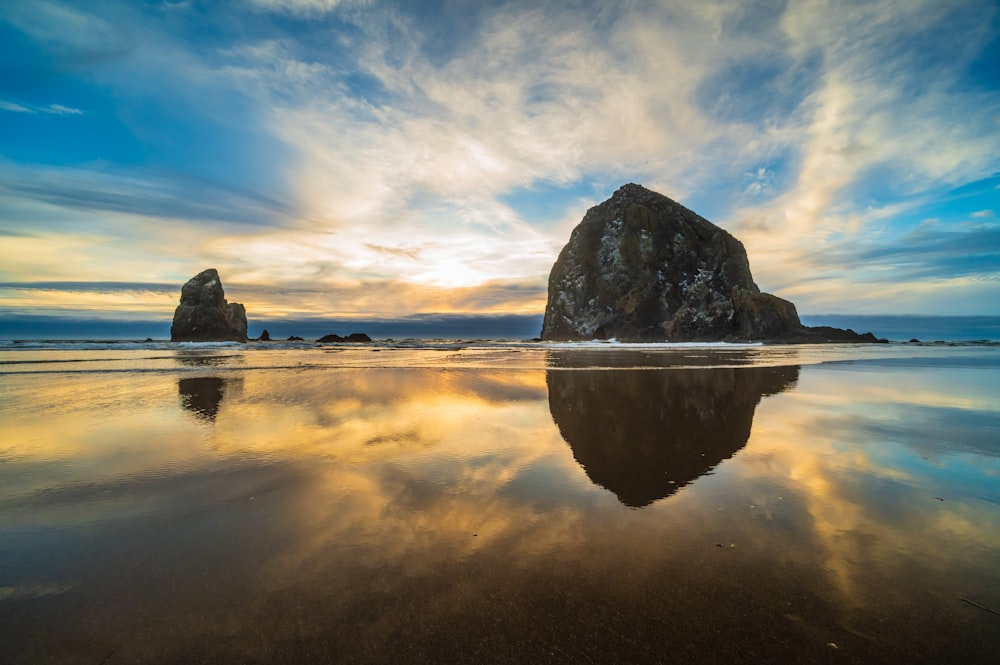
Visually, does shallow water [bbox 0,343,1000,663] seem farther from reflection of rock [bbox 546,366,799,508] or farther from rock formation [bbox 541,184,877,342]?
rock formation [bbox 541,184,877,342]

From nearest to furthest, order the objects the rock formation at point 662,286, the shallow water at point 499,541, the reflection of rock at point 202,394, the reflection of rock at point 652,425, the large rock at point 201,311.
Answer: the shallow water at point 499,541
the reflection of rock at point 652,425
the reflection of rock at point 202,394
the large rock at point 201,311
the rock formation at point 662,286

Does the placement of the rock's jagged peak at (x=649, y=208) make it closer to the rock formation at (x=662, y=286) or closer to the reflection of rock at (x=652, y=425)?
the rock formation at (x=662, y=286)

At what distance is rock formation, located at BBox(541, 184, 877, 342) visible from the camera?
80.4 metres

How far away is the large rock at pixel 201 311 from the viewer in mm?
74438

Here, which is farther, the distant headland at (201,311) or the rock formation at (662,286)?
the rock formation at (662,286)

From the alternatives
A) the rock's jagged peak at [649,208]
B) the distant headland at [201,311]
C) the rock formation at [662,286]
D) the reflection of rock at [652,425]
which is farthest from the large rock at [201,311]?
the reflection of rock at [652,425]

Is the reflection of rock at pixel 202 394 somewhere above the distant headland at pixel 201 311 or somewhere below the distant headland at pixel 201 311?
below

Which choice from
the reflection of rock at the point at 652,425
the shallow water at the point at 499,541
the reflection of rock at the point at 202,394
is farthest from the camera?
the reflection of rock at the point at 202,394

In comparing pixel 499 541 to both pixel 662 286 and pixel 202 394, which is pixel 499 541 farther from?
pixel 662 286

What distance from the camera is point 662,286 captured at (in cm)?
8438

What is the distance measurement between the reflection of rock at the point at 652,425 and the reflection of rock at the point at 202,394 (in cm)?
772

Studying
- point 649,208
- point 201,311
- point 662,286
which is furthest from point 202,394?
point 649,208

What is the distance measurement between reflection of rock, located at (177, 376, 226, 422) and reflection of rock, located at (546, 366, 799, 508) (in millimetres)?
7718

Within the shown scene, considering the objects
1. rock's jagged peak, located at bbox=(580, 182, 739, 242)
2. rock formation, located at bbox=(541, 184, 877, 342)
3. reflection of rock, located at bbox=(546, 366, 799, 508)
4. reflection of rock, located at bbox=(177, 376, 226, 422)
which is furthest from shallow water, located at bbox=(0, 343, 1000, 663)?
rock's jagged peak, located at bbox=(580, 182, 739, 242)
